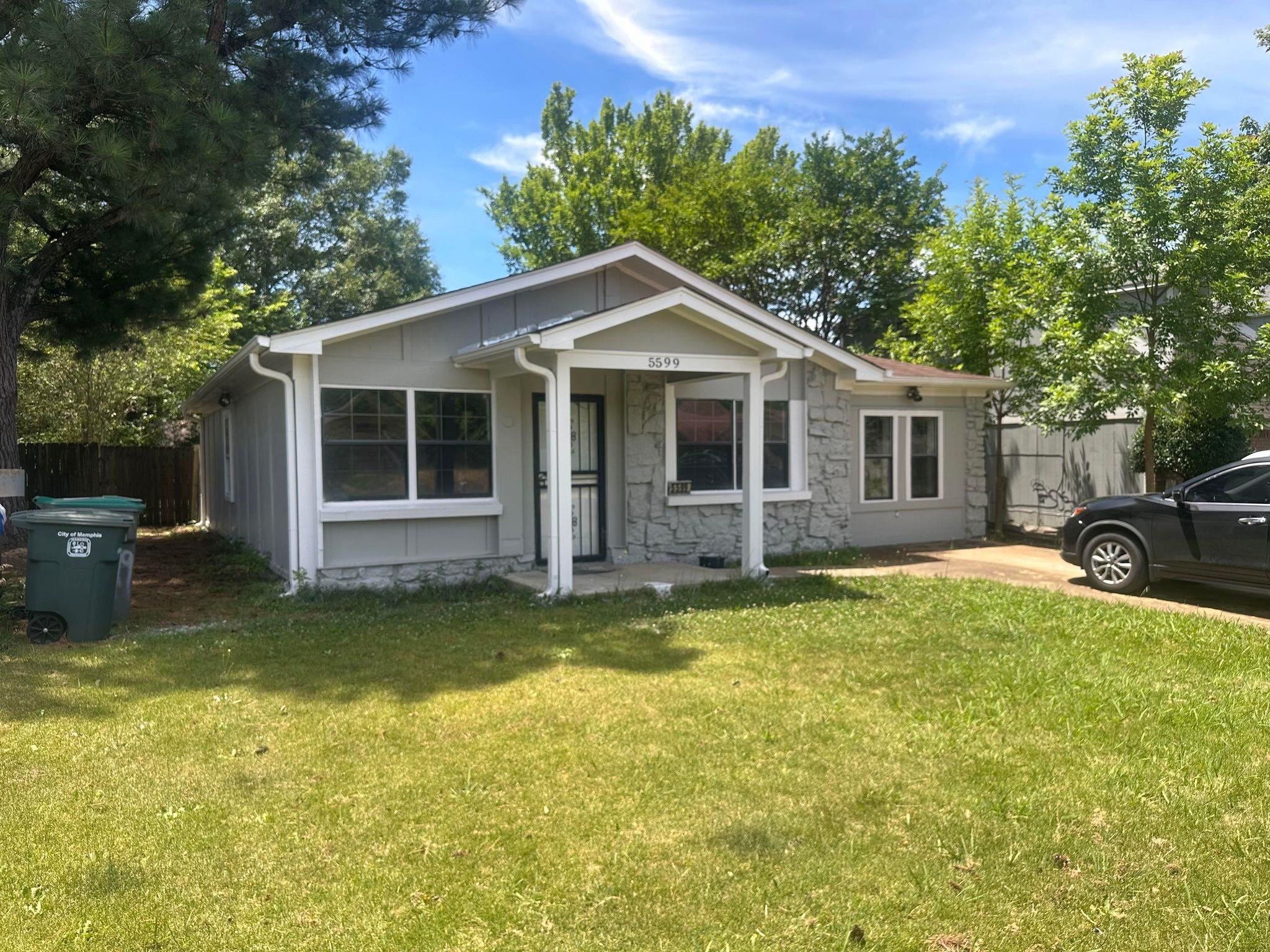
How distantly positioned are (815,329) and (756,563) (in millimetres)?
17867

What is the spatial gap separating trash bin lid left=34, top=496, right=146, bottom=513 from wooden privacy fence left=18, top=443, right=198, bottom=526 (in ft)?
30.2

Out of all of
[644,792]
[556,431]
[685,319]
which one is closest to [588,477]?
[556,431]

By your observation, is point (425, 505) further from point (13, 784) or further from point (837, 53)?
point (837, 53)

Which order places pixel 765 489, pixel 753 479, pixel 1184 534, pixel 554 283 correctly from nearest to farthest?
pixel 1184 534, pixel 753 479, pixel 554 283, pixel 765 489

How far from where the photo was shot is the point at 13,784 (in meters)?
4.49

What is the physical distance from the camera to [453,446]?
10.5 metres

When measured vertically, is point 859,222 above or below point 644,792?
above

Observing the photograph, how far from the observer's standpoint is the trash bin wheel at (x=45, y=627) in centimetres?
766

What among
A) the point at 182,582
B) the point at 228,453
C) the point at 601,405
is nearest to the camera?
the point at 182,582

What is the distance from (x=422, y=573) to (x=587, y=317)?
11.5ft

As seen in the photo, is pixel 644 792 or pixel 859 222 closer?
pixel 644 792

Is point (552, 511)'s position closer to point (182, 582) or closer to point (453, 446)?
point (453, 446)

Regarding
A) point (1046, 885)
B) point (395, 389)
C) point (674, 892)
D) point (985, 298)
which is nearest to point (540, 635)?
point (395, 389)

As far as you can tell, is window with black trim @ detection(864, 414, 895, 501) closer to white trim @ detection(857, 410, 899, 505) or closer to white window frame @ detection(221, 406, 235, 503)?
white trim @ detection(857, 410, 899, 505)
